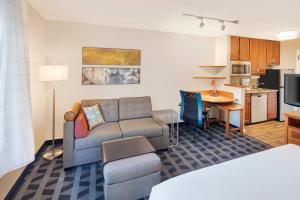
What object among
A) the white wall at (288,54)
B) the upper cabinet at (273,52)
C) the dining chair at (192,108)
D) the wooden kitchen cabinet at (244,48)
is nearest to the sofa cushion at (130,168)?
the dining chair at (192,108)

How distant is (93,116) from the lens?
3.10m

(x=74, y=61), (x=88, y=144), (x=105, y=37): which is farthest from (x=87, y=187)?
(x=105, y=37)

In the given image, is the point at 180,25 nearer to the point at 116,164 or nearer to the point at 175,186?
the point at 116,164

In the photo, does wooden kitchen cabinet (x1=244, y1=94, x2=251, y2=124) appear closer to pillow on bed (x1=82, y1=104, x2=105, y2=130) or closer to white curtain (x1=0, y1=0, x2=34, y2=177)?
pillow on bed (x1=82, y1=104, x2=105, y2=130)

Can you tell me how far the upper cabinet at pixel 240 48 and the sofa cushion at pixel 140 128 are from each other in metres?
2.94

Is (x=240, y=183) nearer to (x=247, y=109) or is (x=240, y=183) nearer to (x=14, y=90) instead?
(x=14, y=90)

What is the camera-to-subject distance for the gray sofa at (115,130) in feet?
8.65

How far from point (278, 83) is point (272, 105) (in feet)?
2.10

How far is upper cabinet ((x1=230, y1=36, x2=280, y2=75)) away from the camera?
186 inches

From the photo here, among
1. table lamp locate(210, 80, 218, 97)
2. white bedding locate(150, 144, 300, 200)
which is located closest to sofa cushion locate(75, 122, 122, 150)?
white bedding locate(150, 144, 300, 200)

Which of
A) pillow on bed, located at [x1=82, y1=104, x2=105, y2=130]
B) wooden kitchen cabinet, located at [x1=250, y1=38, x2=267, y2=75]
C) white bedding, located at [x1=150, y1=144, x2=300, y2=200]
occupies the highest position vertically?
wooden kitchen cabinet, located at [x1=250, y1=38, x2=267, y2=75]

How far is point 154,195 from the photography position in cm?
118

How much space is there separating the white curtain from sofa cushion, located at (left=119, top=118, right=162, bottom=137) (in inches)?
56.2

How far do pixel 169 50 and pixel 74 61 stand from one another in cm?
218
